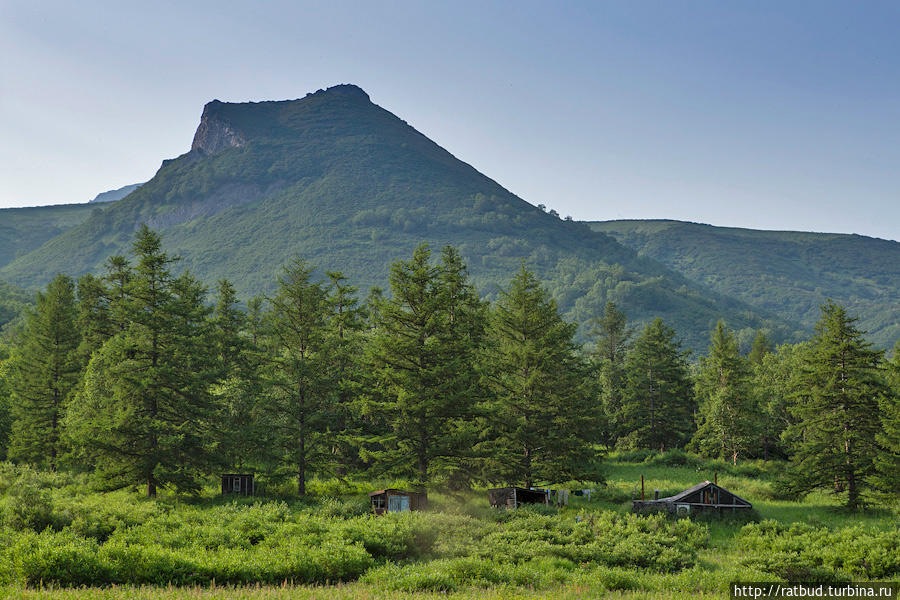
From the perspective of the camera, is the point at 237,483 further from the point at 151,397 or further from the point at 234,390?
the point at 151,397

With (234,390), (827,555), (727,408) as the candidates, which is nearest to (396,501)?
(234,390)

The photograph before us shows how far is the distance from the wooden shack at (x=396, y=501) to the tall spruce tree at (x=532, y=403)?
15.4 ft

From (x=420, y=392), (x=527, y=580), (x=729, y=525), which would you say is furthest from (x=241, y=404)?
(x=729, y=525)

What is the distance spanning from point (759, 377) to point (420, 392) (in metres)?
50.7

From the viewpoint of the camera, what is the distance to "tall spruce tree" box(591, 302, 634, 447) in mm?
71312

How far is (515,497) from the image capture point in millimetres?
37156

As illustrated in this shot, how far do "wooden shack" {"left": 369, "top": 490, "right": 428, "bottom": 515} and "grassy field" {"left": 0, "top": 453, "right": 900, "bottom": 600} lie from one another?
3.47 ft

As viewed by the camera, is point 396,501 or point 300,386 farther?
point 300,386

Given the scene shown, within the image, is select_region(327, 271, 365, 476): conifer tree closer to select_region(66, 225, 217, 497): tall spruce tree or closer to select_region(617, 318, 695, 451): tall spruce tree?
select_region(66, 225, 217, 497): tall spruce tree

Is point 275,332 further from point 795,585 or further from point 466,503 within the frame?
point 795,585

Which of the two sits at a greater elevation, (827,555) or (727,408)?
(727,408)

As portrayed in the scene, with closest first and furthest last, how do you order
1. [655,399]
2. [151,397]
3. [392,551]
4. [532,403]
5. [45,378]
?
[392,551]
[151,397]
[532,403]
[45,378]
[655,399]

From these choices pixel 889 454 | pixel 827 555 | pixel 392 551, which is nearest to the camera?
pixel 827 555

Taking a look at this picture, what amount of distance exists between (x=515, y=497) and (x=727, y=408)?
27.6 metres
